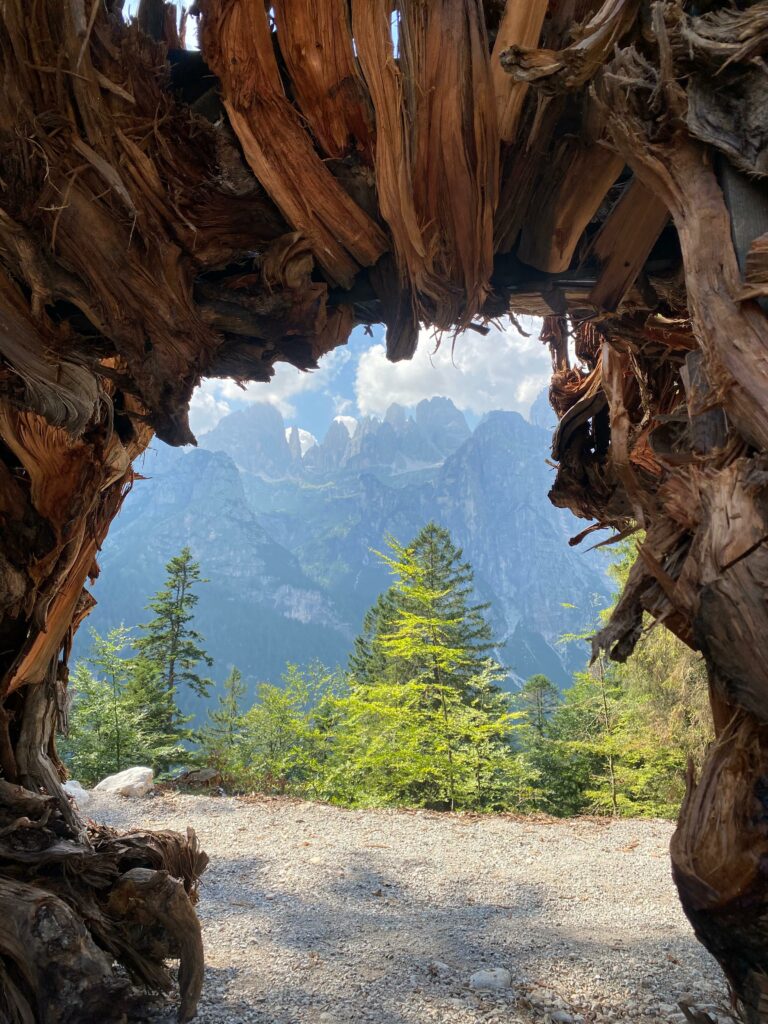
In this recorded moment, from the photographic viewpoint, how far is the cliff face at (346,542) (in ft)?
413

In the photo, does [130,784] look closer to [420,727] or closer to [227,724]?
[420,727]

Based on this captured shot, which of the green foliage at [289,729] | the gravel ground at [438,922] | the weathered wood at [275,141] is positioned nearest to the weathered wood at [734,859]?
the gravel ground at [438,922]

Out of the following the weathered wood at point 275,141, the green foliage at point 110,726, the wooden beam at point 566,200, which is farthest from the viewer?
the green foliage at point 110,726

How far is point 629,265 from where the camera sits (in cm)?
182

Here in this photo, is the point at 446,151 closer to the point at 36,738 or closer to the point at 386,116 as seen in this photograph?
the point at 386,116

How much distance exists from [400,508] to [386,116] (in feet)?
528

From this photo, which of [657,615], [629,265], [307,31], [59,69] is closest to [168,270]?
[59,69]

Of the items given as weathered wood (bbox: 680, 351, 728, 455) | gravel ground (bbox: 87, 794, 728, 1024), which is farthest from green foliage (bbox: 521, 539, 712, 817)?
weathered wood (bbox: 680, 351, 728, 455)

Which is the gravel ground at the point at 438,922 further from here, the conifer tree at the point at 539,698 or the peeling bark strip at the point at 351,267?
the conifer tree at the point at 539,698

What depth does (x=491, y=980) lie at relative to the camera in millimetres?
2430

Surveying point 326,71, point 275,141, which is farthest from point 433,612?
point 326,71

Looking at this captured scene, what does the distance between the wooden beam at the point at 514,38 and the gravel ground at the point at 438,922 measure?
2757 millimetres

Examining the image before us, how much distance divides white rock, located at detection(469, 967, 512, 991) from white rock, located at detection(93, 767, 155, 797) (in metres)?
6.34

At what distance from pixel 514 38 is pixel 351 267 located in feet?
2.53
